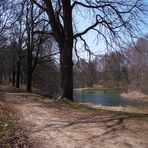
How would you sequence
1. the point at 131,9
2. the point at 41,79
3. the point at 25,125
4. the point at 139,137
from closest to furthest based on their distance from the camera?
the point at 139,137
the point at 25,125
the point at 131,9
the point at 41,79

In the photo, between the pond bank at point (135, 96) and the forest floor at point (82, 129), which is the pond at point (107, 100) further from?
the forest floor at point (82, 129)

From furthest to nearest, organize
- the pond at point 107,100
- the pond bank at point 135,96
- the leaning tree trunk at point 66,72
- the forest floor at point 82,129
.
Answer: the pond bank at point 135,96
the pond at point 107,100
the leaning tree trunk at point 66,72
the forest floor at point 82,129

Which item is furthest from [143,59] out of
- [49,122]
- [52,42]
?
[49,122]

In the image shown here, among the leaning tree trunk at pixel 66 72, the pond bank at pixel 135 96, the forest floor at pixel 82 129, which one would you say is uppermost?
the leaning tree trunk at pixel 66 72

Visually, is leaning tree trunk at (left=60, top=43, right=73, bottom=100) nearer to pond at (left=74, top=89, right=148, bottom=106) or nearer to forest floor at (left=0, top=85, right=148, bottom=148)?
forest floor at (left=0, top=85, right=148, bottom=148)

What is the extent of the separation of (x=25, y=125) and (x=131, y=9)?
964cm

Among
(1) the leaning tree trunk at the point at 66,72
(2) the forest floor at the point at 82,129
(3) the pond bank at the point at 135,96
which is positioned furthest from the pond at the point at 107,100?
(2) the forest floor at the point at 82,129

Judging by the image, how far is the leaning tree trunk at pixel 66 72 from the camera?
18.2 m

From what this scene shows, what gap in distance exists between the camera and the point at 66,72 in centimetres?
1828

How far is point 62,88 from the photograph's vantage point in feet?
59.8

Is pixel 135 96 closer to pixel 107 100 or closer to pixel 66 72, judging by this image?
pixel 107 100

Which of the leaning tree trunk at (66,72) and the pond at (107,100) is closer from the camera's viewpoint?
the leaning tree trunk at (66,72)

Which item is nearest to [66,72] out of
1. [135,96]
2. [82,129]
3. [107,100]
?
[82,129]

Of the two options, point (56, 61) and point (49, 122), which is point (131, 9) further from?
point (56, 61)
